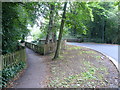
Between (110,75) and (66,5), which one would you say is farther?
(66,5)

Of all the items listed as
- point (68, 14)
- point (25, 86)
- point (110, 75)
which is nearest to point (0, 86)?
point (25, 86)

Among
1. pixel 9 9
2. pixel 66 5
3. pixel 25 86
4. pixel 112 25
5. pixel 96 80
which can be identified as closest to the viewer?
pixel 25 86

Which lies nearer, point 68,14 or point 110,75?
point 110,75

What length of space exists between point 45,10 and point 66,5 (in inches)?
59.1

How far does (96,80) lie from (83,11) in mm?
4387

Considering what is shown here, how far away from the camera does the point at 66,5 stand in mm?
5836

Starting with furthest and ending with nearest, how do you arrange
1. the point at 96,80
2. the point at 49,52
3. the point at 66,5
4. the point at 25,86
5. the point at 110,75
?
the point at 49,52, the point at 66,5, the point at 110,75, the point at 96,80, the point at 25,86

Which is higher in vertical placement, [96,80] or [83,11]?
[83,11]

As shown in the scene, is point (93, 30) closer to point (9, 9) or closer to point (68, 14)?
point (68, 14)

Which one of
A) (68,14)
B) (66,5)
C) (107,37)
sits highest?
(66,5)

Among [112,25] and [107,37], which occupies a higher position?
[112,25]

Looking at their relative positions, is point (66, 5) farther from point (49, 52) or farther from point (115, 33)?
point (115, 33)

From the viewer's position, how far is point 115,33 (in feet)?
45.5

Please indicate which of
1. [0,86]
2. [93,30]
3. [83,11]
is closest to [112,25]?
[93,30]
